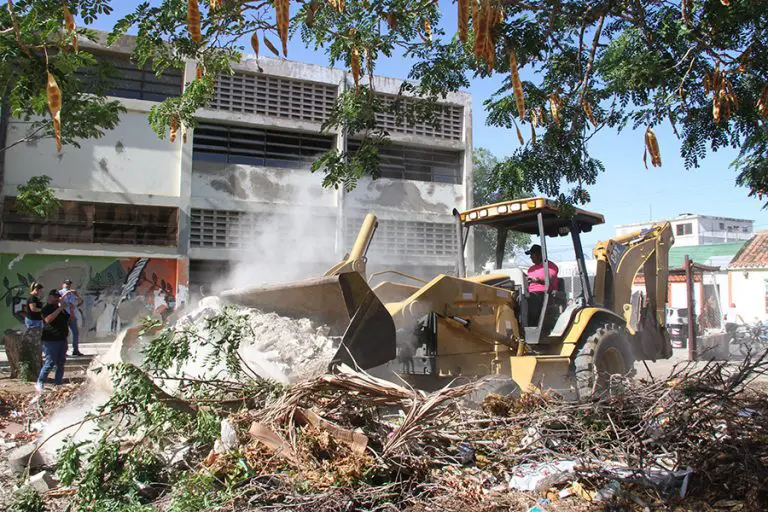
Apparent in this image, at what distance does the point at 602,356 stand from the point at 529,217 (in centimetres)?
189

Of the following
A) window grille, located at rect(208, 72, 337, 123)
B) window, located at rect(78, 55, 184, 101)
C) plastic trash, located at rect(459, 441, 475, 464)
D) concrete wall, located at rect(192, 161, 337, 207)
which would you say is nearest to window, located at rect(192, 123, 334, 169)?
concrete wall, located at rect(192, 161, 337, 207)

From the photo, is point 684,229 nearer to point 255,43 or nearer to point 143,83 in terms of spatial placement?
point 143,83

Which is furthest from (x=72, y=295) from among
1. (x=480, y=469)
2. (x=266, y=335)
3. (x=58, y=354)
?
(x=480, y=469)

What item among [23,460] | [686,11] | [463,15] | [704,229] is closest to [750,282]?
[686,11]

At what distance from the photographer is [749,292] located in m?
27.3

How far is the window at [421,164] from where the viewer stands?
20203 mm

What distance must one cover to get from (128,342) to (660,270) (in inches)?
288

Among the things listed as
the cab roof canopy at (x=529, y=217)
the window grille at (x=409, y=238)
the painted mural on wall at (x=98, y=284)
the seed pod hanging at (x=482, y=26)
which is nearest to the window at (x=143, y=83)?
the painted mural on wall at (x=98, y=284)

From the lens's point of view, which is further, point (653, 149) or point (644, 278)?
point (644, 278)

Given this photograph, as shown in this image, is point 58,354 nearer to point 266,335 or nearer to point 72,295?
point 72,295

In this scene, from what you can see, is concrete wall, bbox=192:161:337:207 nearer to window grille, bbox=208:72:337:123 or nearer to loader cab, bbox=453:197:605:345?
window grille, bbox=208:72:337:123

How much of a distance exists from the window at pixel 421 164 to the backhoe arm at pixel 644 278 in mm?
11475

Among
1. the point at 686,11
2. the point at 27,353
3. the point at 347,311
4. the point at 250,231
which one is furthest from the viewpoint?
the point at 250,231

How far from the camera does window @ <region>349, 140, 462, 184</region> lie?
20.2 meters
